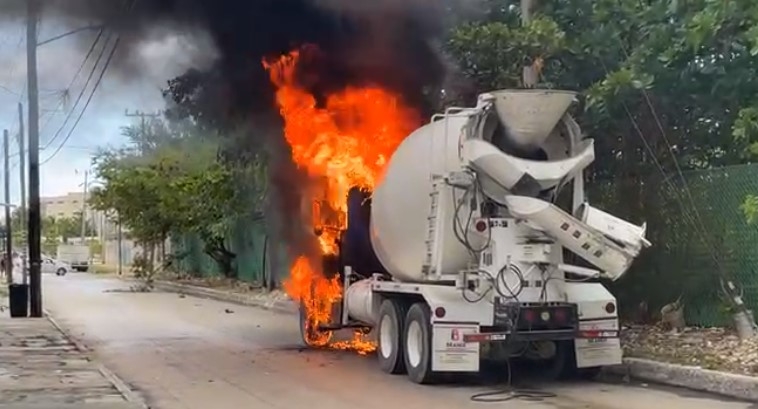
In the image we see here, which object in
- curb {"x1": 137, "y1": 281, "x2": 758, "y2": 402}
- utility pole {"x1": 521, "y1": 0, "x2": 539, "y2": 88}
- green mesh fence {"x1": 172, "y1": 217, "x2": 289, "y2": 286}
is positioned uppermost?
utility pole {"x1": 521, "y1": 0, "x2": 539, "y2": 88}

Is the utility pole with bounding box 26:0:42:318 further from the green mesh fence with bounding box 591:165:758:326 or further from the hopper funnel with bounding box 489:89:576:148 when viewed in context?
the hopper funnel with bounding box 489:89:576:148

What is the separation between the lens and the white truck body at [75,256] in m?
71.1

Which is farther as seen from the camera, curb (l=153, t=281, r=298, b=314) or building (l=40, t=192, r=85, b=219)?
building (l=40, t=192, r=85, b=219)

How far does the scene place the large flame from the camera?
15711 millimetres

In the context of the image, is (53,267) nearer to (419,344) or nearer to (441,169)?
(419,344)

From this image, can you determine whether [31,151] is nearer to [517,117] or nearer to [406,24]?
[406,24]

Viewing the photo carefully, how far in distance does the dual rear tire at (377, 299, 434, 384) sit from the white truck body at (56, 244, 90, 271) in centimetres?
6067

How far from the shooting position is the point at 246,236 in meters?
37.5

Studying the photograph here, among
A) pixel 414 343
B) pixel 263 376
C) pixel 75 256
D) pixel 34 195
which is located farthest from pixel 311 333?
pixel 75 256

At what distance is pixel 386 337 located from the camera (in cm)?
1312

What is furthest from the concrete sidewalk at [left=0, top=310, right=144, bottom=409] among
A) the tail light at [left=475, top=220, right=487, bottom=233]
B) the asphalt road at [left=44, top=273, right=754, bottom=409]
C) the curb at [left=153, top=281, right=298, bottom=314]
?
the curb at [left=153, top=281, right=298, bottom=314]

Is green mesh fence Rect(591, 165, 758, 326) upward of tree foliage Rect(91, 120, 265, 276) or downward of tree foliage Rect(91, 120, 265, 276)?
downward

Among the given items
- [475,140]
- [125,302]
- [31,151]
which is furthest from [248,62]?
[125,302]

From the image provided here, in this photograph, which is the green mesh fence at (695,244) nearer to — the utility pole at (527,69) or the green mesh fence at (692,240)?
the green mesh fence at (692,240)
